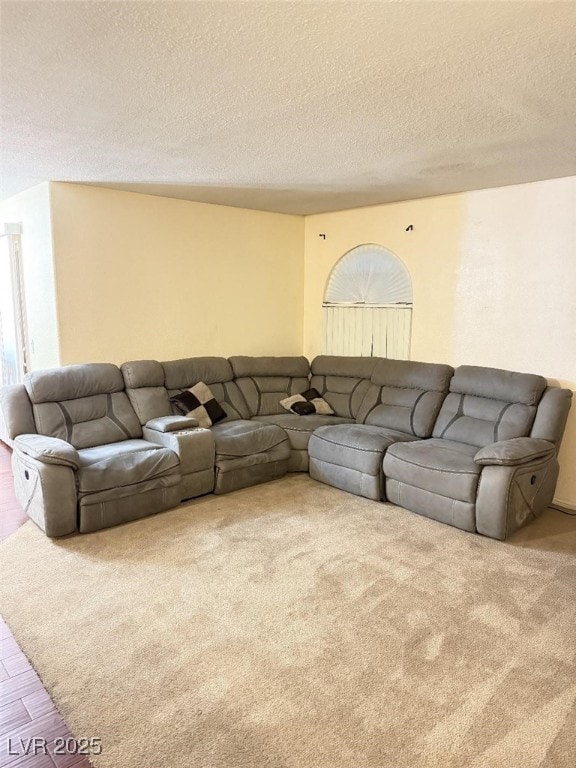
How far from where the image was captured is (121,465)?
3.43m

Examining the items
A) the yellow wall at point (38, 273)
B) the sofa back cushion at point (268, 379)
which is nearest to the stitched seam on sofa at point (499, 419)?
the sofa back cushion at point (268, 379)

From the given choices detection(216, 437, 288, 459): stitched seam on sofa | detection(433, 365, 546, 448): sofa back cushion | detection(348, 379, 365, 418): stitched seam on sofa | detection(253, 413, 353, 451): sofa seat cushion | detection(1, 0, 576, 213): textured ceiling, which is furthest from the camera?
detection(348, 379, 365, 418): stitched seam on sofa

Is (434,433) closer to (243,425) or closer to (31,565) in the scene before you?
(243,425)

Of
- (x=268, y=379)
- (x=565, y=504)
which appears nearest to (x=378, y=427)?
(x=268, y=379)

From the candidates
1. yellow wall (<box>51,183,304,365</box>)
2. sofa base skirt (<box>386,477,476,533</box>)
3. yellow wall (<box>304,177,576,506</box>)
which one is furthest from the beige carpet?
yellow wall (<box>51,183,304,365</box>)

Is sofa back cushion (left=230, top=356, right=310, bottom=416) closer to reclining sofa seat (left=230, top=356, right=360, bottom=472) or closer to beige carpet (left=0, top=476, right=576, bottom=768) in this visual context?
reclining sofa seat (left=230, top=356, right=360, bottom=472)

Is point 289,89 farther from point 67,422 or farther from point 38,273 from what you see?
point 38,273

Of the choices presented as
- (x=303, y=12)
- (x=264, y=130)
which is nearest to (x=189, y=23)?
(x=303, y=12)

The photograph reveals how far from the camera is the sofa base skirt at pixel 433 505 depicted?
3.35 m

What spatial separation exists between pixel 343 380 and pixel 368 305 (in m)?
0.81

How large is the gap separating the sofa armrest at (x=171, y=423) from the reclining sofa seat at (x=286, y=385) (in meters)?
0.80

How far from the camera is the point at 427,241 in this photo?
4609 mm

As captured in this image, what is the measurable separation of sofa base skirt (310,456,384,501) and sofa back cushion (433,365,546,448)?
0.75m

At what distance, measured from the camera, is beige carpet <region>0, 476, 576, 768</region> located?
70.0 inches
